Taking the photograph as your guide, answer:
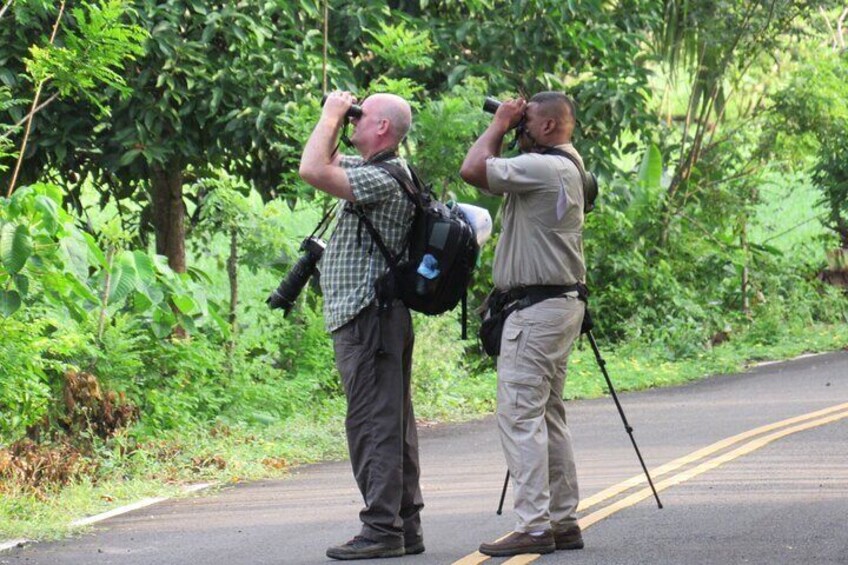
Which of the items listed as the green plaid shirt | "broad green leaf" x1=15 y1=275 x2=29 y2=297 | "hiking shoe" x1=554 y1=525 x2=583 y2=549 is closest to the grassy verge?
"broad green leaf" x1=15 y1=275 x2=29 y2=297

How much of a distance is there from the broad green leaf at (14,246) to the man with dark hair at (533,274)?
10.1ft

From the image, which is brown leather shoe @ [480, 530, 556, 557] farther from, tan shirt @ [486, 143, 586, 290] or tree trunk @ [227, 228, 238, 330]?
tree trunk @ [227, 228, 238, 330]

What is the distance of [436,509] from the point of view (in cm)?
901

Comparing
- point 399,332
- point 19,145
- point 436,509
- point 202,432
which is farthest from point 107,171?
point 399,332

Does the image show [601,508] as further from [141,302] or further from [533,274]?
[141,302]

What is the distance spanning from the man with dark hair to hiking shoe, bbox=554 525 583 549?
0.22 feet

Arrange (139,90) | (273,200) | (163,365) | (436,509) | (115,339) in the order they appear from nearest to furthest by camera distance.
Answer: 1. (436,509)
2. (115,339)
3. (163,365)
4. (139,90)
5. (273,200)

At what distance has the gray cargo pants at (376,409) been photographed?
7.29 m

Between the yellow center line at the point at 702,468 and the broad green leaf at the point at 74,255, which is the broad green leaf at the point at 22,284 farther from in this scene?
the yellow center line at the point at 702,468

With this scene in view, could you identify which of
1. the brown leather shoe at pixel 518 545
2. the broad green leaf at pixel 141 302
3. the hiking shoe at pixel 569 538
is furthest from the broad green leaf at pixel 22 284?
the hiking shoe at pixel 569 538

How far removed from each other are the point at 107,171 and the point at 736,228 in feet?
30.5

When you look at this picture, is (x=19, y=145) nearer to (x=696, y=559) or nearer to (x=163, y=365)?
(x=163, y=365)

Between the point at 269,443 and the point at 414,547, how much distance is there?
3.86m

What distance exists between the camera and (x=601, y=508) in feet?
29.1
